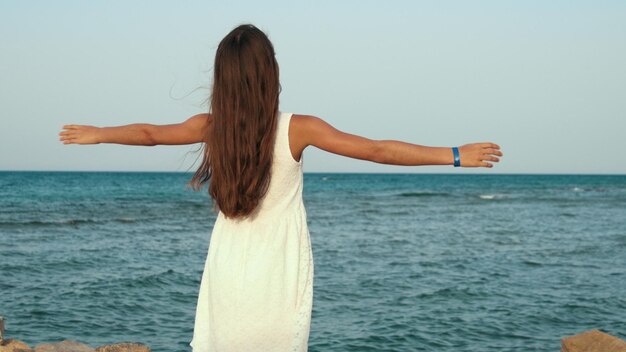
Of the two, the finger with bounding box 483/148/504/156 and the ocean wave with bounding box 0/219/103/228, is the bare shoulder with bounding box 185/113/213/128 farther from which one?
the ocean wave with bounding box 0/219/103/228

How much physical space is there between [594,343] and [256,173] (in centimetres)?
530

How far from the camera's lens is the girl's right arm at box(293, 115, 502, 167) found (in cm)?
310

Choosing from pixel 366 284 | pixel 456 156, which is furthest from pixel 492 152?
pixel 366 284

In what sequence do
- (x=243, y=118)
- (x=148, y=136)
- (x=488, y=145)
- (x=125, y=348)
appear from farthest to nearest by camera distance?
(x=125, y=348)
(x=148, y=136)
(x=488, y=145)
(x=243, y=118)

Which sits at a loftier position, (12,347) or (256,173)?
(256,173)

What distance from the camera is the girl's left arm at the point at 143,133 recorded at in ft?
10.5

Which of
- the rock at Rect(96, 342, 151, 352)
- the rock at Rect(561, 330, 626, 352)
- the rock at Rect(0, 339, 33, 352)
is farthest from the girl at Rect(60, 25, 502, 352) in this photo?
the rock at Rect(561, 330, 626, 352)

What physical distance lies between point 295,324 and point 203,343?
427 millimetres

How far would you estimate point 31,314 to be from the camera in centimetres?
1069

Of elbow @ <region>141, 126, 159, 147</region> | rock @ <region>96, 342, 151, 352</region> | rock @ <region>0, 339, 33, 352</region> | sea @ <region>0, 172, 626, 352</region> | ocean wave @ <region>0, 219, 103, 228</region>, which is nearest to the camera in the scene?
elbow @ <region>141, 126, 159, 147</region>

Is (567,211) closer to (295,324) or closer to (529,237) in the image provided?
(529,237)

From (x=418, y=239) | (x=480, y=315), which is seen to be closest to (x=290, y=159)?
(x=480, y=315)

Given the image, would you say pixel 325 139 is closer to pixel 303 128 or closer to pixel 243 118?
pixel 303 128

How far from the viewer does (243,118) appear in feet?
10.1
